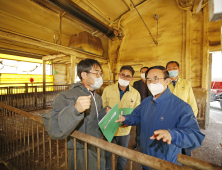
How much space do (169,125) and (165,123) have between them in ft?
0.15

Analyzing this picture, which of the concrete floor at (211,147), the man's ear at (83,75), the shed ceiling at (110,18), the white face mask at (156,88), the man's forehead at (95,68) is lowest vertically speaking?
the concrete floor at (211,147)

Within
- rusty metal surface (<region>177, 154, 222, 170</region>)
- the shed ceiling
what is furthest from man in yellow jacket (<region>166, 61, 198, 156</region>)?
the shed ceiling

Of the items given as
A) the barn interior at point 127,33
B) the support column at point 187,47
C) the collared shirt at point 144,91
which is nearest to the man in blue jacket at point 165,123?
the collared shirt at point 144,91

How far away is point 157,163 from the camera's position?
0.73 metres

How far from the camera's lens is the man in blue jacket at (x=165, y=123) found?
3.12ft

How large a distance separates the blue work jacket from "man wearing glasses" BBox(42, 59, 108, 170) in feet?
2.20

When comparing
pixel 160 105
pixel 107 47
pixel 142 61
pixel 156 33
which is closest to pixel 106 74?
pixel 107 47

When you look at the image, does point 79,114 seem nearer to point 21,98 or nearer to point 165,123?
point 165,123

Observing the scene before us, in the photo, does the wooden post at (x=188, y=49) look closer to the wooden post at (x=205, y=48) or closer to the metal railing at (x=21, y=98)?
the wooden post at (x=205, y=48)

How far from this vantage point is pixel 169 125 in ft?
4.03

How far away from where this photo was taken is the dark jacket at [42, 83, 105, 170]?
0.99 metres

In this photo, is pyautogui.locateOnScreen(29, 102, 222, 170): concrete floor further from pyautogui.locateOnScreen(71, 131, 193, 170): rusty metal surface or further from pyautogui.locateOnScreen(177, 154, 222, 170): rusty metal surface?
pyautogui.locateOnScreen(177, 154, 222, 170): rusty metal surface

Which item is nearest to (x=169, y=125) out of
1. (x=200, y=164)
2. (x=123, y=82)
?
(x=200, y=164)

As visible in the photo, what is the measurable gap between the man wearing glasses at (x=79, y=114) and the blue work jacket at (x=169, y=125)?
2.20ft
